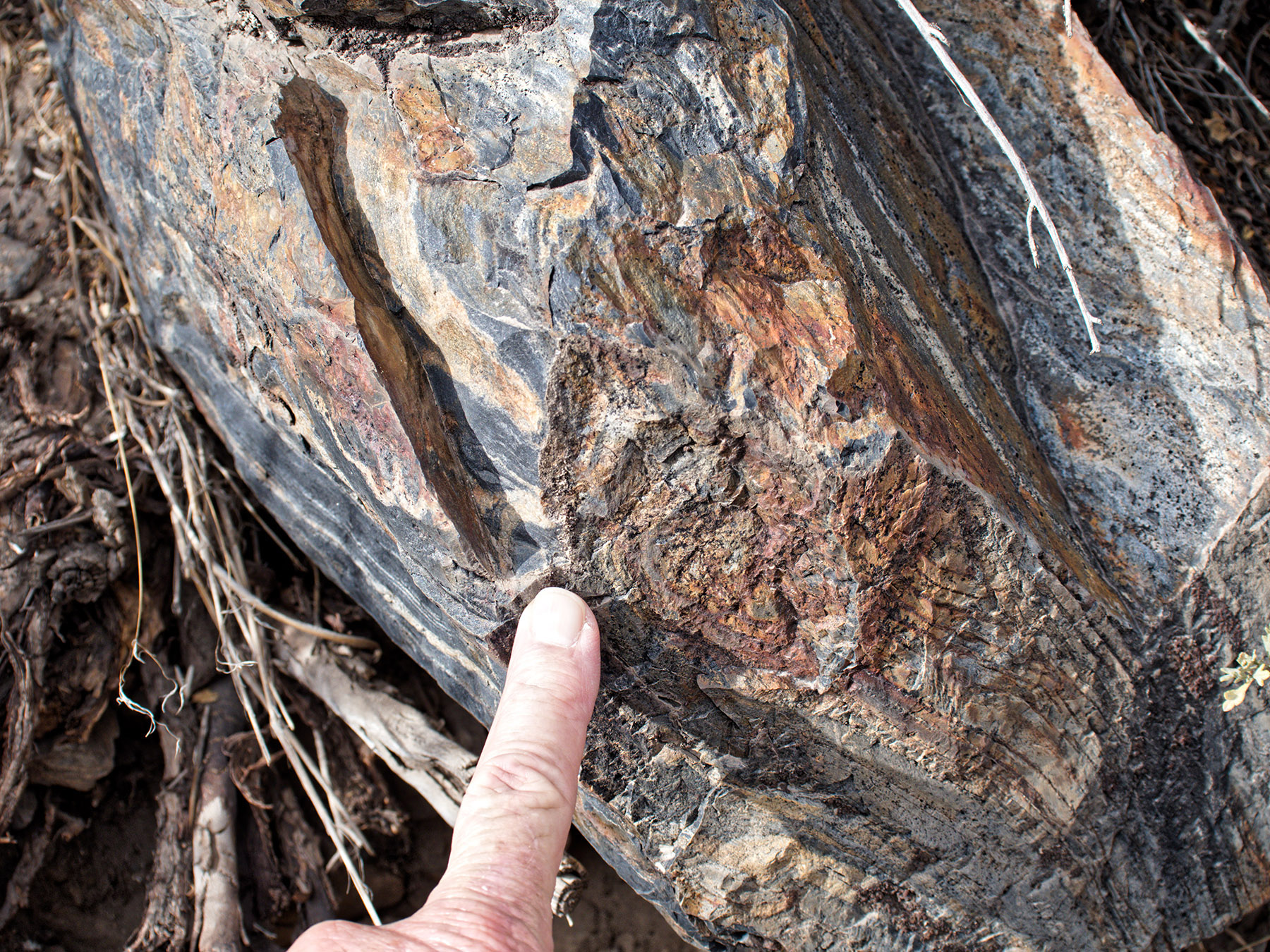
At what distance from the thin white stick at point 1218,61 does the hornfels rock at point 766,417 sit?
1.02 m

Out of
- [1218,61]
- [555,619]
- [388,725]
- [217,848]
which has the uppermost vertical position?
[1218,61]

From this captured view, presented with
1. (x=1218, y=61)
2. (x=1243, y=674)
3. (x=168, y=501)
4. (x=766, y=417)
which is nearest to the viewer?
(x=766, y=417)

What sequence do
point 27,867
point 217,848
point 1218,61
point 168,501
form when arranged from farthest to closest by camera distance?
point 1218,61, point 168,501, point 217,848, point 27,867

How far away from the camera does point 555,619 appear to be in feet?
4.99

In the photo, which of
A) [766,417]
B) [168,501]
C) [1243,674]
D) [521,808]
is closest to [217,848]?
[168,501]

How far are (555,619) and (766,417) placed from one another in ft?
1.71

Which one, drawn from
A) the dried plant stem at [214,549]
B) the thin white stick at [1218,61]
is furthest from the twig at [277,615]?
the thin white stick at [1218,61]

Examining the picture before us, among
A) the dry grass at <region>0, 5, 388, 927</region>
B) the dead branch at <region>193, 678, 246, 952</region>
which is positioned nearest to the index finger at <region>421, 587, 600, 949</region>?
the dry grass at <region>0, 5, 388, 927</region>

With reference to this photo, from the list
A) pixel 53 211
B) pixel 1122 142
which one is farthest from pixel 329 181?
pixel 1122 142

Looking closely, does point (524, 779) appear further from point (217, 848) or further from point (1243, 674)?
point (1243, 674)

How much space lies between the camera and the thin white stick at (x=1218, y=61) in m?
2.71

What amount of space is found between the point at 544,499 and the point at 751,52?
91 cm

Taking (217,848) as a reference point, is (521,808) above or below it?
above

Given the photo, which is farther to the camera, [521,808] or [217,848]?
[217,848]
